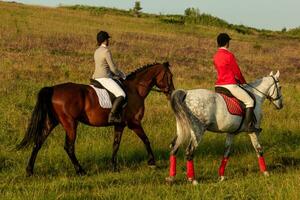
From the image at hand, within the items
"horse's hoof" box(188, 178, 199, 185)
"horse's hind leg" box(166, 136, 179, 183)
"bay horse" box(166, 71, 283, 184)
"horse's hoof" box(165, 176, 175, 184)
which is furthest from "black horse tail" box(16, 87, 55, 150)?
"horse's hoof" box(188, 178, 199, 185)

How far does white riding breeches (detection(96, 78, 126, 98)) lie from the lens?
36.0 ft

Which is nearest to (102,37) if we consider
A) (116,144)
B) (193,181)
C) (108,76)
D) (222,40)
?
→ (108,76)

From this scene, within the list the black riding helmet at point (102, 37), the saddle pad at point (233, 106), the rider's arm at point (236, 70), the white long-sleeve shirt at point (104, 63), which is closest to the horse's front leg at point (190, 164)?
the saddle pad at point (233, 106)

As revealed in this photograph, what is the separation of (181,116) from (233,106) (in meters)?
1.20

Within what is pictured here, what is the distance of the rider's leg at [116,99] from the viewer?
10.9m

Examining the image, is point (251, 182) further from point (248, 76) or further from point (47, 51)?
point (47, 51)

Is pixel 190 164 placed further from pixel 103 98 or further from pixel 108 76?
pixel 108 76

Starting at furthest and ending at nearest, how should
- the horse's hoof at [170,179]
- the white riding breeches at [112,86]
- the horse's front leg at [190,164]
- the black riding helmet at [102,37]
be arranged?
1. the black riding helmet at [102,37]
2. the white riding breeches at [112,86]
3. the horse's front leg at [190,164]
4. the horse's hoof at [170,179]

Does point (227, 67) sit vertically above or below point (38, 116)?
above

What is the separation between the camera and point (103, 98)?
1089 centimetres

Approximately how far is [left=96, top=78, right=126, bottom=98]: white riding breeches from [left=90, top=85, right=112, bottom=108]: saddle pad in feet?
A: 0.43

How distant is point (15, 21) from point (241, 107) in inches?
1461

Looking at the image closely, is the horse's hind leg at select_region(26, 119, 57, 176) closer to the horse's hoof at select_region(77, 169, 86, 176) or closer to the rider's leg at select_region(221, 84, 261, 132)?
the horse's hoof at select_region(77, 169, 86, 176)

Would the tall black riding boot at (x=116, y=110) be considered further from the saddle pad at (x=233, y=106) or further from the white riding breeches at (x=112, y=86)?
the saddle pad at (x=233, y=106)
